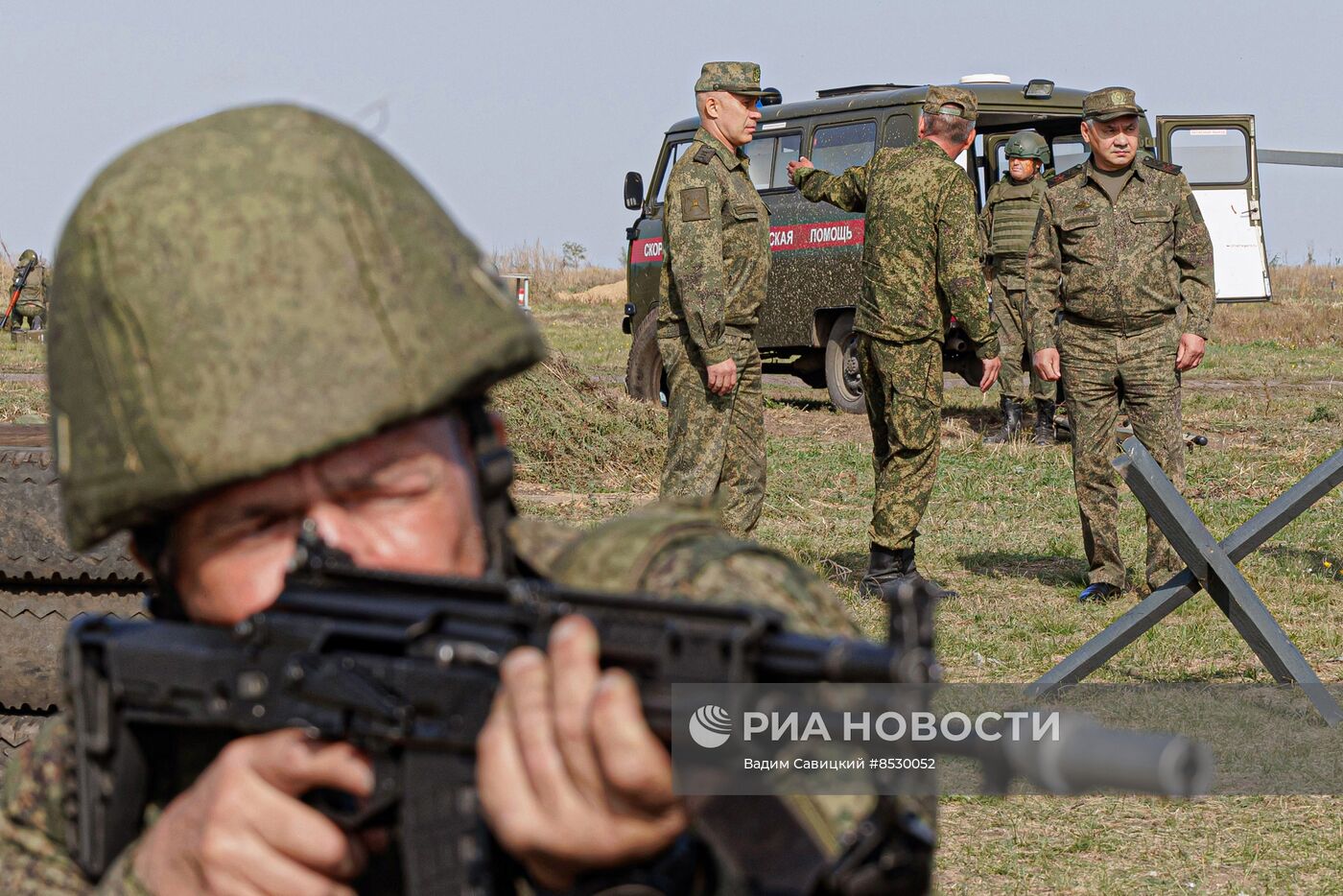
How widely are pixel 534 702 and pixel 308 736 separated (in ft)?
1.11

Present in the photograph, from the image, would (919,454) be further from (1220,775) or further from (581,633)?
(581,633)

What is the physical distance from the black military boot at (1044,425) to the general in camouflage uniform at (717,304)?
555 cm

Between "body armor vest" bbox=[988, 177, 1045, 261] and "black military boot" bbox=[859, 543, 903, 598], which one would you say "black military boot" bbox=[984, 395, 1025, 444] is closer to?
"body armor vest" bbox=[988, 177, 1045, 261]

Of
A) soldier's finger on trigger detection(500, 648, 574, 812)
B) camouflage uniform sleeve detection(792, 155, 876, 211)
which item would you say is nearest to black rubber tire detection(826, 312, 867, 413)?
camouflage uniform sleeve detection(792, 155, 876, 211)

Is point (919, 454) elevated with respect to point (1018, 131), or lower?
lower

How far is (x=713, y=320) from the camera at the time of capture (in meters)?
7.38

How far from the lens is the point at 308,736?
157cm

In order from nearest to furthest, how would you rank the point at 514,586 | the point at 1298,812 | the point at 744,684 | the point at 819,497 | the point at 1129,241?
1. the point at 744,684
2. the point at 514,586
3. the point at 1298,812
4. the point at 1129,241
5. the point at 819,497

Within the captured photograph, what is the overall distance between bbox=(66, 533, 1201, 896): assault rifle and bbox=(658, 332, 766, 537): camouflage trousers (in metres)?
5.77

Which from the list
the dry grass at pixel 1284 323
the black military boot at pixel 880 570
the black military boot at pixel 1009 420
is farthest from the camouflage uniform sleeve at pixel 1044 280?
the dry grass at pixel 1284 323

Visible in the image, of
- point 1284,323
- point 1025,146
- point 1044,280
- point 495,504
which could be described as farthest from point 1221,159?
point 495,504

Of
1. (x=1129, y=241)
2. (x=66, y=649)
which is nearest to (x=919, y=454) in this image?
(x=1129, y=241)

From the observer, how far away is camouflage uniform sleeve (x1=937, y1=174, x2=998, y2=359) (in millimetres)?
7633

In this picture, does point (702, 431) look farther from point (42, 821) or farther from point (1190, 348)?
point (42, 821)
